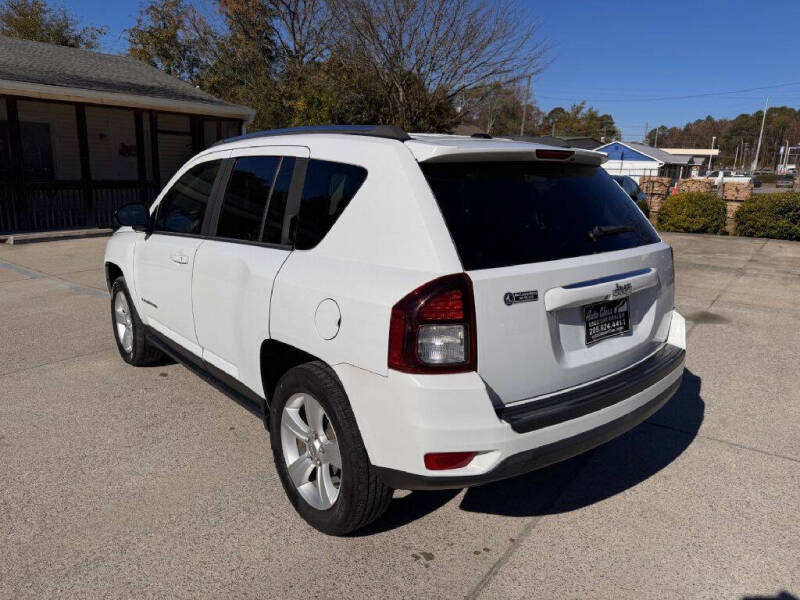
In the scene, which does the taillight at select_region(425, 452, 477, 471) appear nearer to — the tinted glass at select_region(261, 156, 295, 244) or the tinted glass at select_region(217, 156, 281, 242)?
the tinted glass at select_region(261, 156, 295, 244)

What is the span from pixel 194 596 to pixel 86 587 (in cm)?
44

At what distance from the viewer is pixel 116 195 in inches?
604

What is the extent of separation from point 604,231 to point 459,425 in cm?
121

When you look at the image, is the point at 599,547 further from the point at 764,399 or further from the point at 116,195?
the point at 116,195

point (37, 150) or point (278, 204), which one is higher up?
point (37, 150)

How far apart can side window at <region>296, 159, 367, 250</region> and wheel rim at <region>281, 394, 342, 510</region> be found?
73cm

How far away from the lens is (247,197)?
3303 millimetres

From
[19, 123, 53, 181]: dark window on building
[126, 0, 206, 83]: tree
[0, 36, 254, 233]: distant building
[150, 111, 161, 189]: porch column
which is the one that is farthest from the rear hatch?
[126, 0, 206, 83]: tree

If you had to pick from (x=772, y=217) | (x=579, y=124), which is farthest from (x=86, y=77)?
(x=579, y=124)

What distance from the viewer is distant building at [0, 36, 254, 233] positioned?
13273mm

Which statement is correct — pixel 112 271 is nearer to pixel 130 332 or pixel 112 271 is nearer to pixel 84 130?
pixel 130 332

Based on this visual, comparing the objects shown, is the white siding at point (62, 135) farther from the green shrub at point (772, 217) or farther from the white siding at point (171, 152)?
the green shrub at point (772, 217)

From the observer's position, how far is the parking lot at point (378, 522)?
8.05 feet

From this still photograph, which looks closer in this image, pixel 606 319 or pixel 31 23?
pixel 606 319
